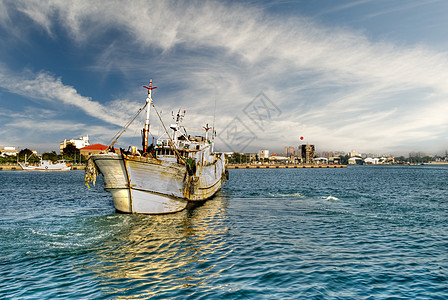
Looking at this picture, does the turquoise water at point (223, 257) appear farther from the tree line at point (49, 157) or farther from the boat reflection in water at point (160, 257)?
the tree line at point (49, 157)

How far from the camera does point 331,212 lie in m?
22.7

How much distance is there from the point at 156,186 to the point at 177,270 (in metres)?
10.4

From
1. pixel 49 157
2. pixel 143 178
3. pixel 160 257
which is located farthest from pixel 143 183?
pixel 49 157

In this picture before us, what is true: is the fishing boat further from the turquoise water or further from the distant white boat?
the distant white boat

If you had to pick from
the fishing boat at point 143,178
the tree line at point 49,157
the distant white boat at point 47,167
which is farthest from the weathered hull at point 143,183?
the tree line at point 49,157

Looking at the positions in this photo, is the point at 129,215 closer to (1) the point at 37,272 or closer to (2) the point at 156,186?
(2) the point at 156,186

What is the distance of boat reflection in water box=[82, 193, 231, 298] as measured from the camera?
8.62 m

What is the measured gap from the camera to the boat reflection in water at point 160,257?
28.3 feet

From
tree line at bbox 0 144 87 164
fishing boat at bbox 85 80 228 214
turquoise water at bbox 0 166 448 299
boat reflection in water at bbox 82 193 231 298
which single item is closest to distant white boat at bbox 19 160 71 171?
tree line at bbox 0 144 87 164

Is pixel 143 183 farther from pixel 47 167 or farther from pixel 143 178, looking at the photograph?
pixel 47 167

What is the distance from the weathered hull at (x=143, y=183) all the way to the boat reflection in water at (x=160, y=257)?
1566 mm

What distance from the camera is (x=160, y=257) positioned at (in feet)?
37.0

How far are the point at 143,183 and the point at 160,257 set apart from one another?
8706mm

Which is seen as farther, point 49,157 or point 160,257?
point 49,157
